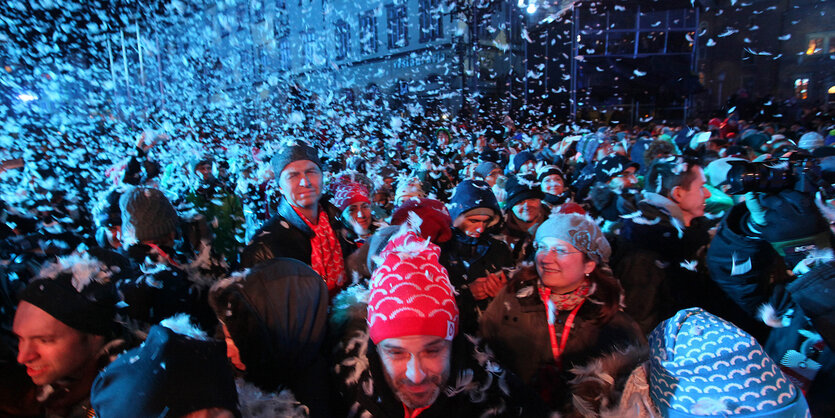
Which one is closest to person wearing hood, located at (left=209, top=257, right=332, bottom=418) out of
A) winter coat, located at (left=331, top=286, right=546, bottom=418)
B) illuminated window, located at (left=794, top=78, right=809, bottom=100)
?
winter coat, located at (left=331, top=286, right=546, bottom=418)

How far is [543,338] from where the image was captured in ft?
6.65

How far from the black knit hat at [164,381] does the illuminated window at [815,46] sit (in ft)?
102

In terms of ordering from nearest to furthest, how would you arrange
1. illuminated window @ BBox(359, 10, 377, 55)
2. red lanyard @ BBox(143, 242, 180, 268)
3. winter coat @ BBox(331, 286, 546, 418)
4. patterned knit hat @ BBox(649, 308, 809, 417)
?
1. patterned knit hat @ BBox(649, 308, 809, 417)
2. winter coat @ BBox(331, 286, 546, 418)
3. red lanyard @ BBox(143, 242, 180, 268)
4. illuminated window @ BBox(359, 10, 377, 55)

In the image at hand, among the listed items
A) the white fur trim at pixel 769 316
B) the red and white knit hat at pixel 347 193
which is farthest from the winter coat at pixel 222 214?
the white fur trim at pixel 769 316

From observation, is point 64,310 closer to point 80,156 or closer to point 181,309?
point 181,309

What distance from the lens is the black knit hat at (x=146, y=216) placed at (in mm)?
2535

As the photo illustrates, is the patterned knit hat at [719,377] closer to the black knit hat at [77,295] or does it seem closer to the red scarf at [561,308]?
the red scarf at [561,308]

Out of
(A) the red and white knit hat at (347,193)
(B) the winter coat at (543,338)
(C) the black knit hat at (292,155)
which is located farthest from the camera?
(A) the red and white knit hat at (347,193)

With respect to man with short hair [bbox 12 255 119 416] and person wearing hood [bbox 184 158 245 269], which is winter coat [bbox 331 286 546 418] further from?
person wearing hood [bbox 184 158 245 269]

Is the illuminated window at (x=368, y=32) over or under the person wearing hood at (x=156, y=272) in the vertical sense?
over

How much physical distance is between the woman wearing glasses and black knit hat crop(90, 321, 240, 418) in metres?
1.34

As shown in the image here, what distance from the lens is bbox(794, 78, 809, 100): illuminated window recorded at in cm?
2225

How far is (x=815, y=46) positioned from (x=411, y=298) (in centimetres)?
3053

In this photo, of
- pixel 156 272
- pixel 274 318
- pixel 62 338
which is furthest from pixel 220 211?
pixel 274 318
